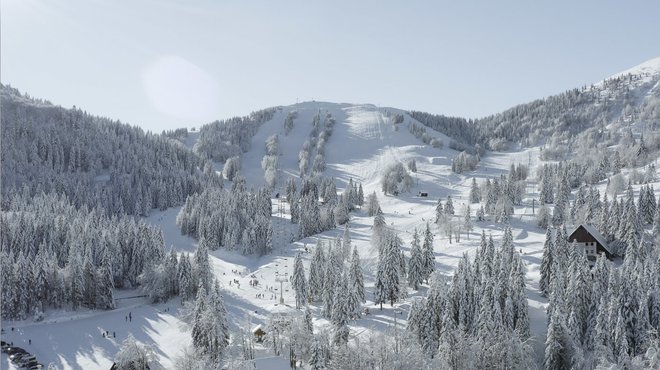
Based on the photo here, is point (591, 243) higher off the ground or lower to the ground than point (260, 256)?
higher

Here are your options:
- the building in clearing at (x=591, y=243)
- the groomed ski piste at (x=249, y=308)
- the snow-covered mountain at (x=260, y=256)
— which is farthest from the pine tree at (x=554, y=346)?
the building in clearing at (x=591, y=243)

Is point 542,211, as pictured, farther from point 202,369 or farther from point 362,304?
point 202,369

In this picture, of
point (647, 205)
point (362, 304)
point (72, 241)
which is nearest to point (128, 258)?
point (72, 241)

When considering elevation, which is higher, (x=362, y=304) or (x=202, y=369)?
(x=202, y=369)

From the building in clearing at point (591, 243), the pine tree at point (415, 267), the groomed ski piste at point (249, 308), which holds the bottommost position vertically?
the groomed ski piste at point (249, 308)

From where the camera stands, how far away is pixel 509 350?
171 feet

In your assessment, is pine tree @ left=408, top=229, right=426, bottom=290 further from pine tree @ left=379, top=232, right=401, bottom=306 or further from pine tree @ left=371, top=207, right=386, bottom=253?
pine tree @ left=371, top=207, right=386, bottom=253

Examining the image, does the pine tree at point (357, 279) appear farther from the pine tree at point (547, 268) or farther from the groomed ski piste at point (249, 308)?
the pine tree at point (547, 268)

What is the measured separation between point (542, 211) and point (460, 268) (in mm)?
59623

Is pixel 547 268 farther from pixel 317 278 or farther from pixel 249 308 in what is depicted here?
pixel 249 308

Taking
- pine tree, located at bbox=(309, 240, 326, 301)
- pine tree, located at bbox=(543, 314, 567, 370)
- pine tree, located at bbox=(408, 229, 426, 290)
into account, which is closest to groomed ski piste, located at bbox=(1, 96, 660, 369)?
pine tree, located at bbox=(408, 229, 426, 290)

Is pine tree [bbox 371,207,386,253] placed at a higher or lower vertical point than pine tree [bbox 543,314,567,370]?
higher

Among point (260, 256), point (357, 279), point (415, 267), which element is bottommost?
point (260, 256)

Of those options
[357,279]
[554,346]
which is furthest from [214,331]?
[554,346]
